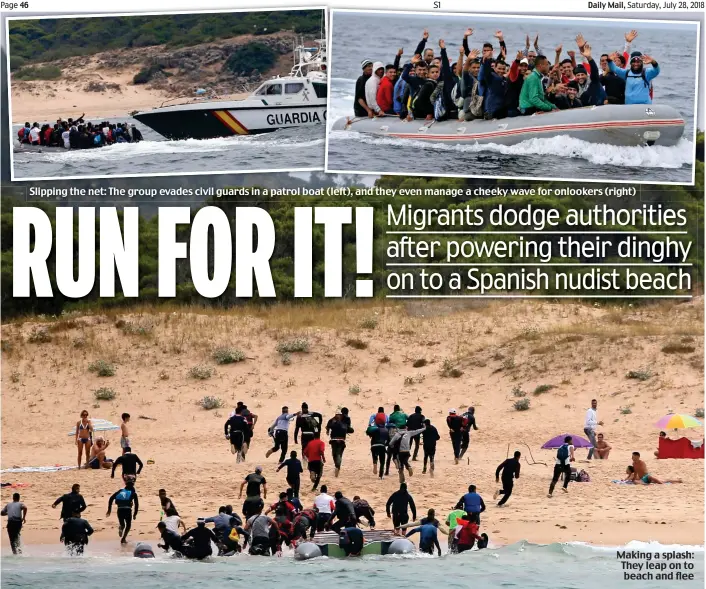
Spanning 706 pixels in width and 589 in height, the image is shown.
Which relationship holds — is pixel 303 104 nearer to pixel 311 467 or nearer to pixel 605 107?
pixel 605 107

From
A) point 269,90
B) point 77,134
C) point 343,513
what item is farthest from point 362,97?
point 343,513

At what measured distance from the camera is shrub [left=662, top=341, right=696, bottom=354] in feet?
128

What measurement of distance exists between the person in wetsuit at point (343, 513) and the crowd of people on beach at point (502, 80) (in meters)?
14.2

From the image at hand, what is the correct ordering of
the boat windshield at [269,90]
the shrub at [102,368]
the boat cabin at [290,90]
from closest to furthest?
1. the shrub at [102,368]
2. the boat cabin at [290,90]
3. the boat windshield at [269,90]

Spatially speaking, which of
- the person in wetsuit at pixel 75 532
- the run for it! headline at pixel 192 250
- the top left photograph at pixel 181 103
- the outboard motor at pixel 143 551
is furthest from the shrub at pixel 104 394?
the outboard motor at pixel 143 551

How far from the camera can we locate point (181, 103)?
1740 inches

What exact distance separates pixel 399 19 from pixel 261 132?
9.70 m

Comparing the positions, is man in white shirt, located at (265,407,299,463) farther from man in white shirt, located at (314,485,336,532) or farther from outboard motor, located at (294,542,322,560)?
outboard motor, located at (294,542,322,560)

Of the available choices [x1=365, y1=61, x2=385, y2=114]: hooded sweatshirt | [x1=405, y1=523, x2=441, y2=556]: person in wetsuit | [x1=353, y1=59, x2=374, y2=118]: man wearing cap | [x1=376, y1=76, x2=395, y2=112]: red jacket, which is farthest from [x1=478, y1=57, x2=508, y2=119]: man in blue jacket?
[x1=405, y1=523, x2=441, y2=556]: person in wetsuit

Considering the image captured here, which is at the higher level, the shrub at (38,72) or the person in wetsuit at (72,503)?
the shrub at (38,72)

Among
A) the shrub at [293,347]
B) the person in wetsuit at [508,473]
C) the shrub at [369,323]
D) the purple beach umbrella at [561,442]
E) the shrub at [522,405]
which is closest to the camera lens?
the person in wetsuit at [508,473]

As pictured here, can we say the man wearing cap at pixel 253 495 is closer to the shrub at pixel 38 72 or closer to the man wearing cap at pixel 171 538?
the man wearing cap at pixel 171 538

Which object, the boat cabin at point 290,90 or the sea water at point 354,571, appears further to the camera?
the boat cabin at point 290,90

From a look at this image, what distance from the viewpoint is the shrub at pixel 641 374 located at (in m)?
37.5
